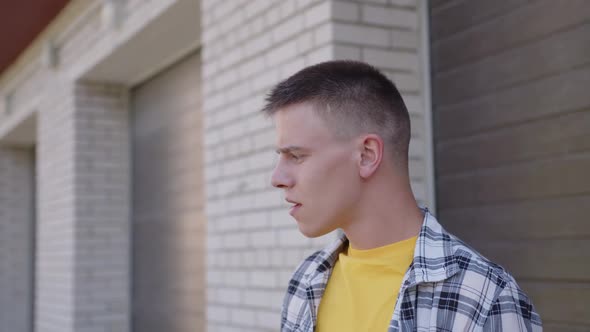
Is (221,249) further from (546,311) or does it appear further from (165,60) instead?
(165,60)

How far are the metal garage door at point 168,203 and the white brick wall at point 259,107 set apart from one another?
1.27 m

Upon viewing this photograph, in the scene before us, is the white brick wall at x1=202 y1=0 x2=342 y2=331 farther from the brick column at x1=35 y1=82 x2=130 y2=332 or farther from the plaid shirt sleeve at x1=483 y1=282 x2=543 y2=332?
the brick column at x1=35 y1=82 x2=130 y2=332

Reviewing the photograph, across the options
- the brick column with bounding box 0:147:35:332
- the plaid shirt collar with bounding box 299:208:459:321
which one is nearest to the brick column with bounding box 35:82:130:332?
the brick column with bounding box 0:147:35:332

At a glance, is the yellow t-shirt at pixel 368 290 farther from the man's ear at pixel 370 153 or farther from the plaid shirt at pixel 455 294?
the man's ear at pixel 370 153

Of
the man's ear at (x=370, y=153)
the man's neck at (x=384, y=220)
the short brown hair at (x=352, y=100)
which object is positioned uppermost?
the short brown hair at (x=352, y=100)

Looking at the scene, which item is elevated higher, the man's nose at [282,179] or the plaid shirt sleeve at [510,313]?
the man's nose at [282,179]

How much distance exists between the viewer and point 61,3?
243 inches

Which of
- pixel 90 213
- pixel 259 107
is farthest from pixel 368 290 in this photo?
pixel 90 213

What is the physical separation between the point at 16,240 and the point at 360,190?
8601 mm

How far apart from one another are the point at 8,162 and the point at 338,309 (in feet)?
28.2

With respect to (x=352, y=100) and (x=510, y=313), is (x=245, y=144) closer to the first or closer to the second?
(x=352, y=100)

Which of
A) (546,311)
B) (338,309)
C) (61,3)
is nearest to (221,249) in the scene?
(546,311)

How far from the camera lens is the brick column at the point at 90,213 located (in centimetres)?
614

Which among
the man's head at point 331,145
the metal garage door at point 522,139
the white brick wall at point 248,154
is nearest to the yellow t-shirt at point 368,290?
the man's head at point 331,145
